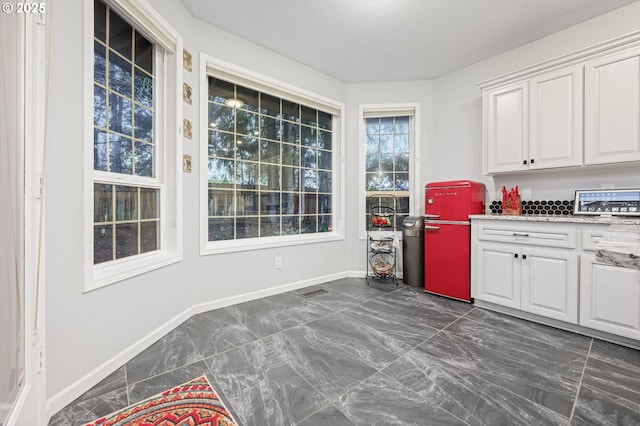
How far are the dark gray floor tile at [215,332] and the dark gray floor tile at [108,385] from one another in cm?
45

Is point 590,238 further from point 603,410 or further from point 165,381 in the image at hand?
point 165,381

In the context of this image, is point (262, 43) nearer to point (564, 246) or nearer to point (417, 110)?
point (417, 110)

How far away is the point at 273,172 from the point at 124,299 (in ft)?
6.47

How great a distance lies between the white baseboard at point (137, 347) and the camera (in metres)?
1.42

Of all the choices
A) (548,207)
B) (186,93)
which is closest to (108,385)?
(186,93)

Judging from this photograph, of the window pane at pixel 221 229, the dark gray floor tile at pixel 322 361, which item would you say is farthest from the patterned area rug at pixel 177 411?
the window pane at pixel 221 229

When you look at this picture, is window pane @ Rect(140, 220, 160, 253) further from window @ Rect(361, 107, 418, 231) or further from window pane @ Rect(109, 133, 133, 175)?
window @ Rect(361, 107, 418, 231)

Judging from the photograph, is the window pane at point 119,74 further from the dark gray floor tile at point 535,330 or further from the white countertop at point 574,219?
the dark gray floor tile at point 535,330

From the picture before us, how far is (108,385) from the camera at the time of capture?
1.58m

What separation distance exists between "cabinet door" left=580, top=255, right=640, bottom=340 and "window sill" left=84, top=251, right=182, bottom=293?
130 inches

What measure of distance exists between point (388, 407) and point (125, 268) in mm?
1828

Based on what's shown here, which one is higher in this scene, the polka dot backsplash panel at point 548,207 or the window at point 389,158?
the window at point 389,158

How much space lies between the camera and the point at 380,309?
2.73 metres

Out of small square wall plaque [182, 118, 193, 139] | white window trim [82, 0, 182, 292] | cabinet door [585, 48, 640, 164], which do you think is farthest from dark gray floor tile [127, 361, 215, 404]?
cabinet door [585, 48, 640, 164]
